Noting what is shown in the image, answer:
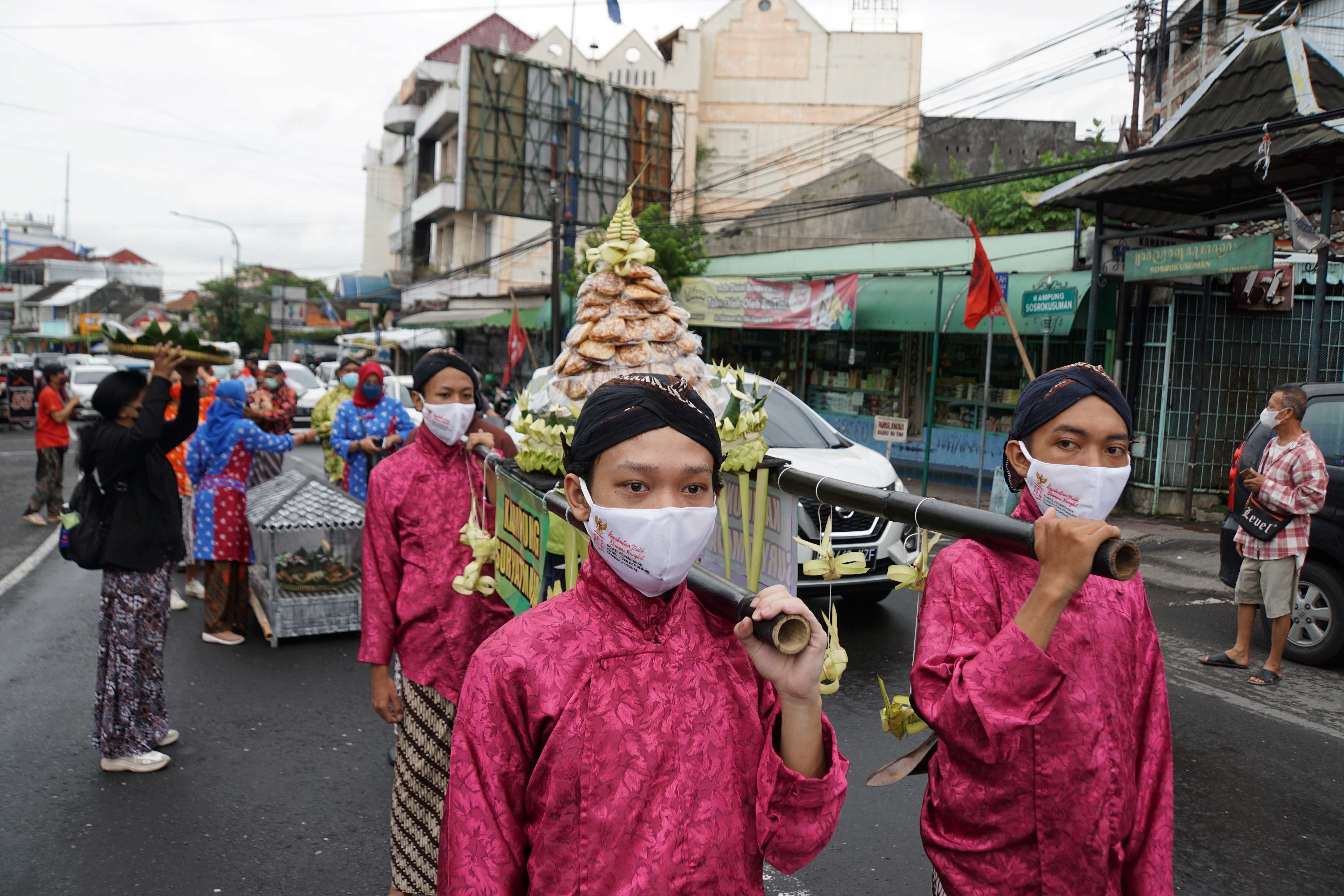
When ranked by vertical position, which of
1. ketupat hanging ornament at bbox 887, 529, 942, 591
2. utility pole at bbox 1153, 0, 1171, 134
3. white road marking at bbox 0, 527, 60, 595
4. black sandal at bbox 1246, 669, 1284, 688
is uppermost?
utility pole at bbox 1153, 0, 1171, 134

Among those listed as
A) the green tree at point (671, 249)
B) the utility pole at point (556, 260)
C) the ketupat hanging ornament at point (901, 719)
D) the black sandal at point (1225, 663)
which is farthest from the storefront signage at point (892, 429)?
the utility pole at point (556, 260)

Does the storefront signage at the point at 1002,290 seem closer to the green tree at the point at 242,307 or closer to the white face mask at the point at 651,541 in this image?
the white face mask at the point at 651,541

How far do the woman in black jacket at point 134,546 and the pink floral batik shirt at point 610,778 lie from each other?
3595 mm

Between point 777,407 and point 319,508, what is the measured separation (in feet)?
12.6

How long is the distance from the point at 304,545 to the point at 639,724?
602 cm

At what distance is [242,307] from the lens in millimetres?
58656

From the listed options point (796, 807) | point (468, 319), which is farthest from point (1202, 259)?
point (468, 319)

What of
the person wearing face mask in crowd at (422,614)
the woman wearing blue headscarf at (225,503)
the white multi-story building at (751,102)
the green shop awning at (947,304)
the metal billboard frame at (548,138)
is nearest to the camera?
the person wearing face mask in crowd at (422,614)

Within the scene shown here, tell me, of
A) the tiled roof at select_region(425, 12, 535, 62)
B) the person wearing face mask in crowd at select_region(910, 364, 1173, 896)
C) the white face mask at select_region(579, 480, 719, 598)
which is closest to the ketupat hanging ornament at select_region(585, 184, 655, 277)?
the person wearing face mask in crowd at select_region(910, 364, 1173, 896)

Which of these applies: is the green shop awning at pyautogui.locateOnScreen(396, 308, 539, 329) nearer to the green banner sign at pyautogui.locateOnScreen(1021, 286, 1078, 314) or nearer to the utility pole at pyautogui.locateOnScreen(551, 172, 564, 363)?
the utility pole at pyautogui.locateOnScreen(551, 172, 564, 363)

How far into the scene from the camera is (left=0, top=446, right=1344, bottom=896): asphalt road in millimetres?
3859

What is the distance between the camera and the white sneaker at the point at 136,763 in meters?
4.73

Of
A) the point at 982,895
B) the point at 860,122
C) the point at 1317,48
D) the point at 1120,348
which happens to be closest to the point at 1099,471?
the point at 982,895

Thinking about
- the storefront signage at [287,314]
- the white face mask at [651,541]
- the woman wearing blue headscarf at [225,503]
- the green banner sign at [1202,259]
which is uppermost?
the storefront signage at [287,314]
